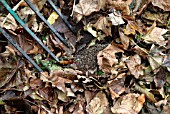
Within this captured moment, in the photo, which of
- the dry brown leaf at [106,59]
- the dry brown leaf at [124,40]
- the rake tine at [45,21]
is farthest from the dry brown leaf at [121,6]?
the rake tine at [45,21]

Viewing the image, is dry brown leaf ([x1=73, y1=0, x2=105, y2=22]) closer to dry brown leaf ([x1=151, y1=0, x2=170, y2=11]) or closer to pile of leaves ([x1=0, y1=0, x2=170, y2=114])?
pile of leaves ([x1=0, y1=0, x2=170, y2=114])

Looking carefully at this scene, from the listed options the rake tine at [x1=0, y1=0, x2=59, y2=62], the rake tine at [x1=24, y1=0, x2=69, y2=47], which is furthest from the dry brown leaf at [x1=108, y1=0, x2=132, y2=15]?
the rake tine at [x1=0, y1=0, x2=59, y2=62]

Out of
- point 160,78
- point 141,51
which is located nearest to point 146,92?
point 160,78

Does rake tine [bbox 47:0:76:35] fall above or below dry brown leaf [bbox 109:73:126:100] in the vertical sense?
above

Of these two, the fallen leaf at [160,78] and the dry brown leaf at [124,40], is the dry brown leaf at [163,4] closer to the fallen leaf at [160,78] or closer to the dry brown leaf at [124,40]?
the dry brown leaf at [124,40]

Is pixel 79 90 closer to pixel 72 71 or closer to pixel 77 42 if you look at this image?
pixel 72 71

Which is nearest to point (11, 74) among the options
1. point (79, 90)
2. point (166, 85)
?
point (79, 90)
